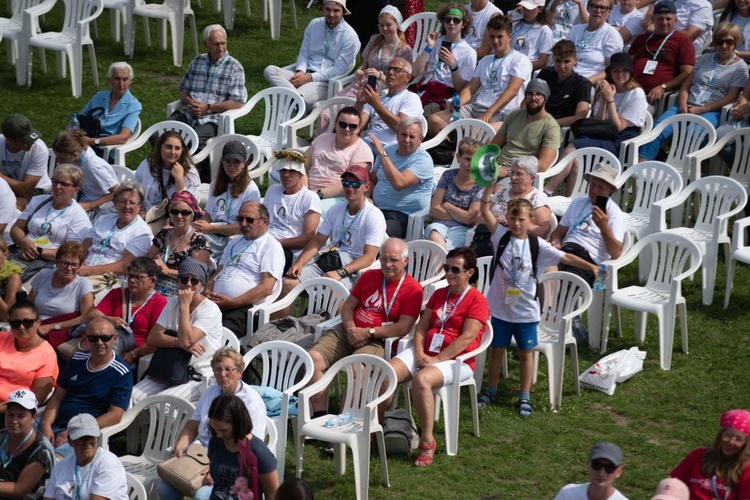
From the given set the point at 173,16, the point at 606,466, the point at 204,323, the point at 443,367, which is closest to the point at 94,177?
the point at 204,323

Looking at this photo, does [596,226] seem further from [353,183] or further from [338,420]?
[338,420]

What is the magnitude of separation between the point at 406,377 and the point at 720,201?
11.6 ft

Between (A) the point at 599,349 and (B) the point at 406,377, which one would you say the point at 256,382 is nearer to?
(B) the point at 406,377

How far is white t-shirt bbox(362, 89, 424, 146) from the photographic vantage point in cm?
1197

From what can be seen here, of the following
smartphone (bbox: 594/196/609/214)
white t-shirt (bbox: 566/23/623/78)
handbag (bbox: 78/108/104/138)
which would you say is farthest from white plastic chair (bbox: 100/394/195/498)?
white t-shirt (bbox: 566/23/623/78)

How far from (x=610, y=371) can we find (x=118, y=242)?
3728 millimetres

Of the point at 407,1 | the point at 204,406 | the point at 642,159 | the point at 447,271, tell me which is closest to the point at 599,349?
the point at 447,271

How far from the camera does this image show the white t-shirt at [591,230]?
10.1 m

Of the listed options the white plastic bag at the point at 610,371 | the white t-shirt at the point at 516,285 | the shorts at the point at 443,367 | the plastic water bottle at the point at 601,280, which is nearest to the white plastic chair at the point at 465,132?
the plastic water bottle at the point at 601,280

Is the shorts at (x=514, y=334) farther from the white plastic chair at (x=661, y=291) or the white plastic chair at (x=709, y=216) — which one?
the white plastic chair at (x=709, y=216)

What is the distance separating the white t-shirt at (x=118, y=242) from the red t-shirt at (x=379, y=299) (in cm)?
187

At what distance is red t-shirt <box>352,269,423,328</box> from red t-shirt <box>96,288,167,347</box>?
1329 mm

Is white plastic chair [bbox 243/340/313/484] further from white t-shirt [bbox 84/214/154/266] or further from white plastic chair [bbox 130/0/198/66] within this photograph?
white plastic chair [bbox 130/0/198/66]

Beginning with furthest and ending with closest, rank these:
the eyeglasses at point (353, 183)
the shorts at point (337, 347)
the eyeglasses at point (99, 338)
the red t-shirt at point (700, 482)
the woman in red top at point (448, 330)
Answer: the eyeglasses at point (353, 183) < the shorts at point (337, 347) < the woman in red top at point (448, 330) < the eyeglasses at point (99, 338) < the red t-shirt at point (700, 482)
